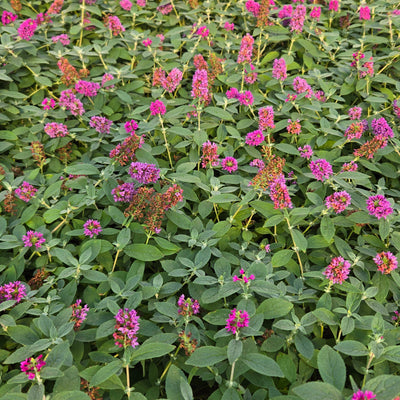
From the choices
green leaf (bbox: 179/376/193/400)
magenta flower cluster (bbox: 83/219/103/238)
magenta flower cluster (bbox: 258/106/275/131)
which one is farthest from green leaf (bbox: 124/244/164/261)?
magenta flower cluster (bbox: 258/106/275/131)

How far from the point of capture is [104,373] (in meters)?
1.63

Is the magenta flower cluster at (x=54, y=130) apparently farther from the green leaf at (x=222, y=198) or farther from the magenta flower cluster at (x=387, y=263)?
the magenta flower cluster at (x=387, y=263)

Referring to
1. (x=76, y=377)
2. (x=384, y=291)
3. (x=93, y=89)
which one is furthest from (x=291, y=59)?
(x=76, y=377)

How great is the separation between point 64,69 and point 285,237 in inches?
96.7

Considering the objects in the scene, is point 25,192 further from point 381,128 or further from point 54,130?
point 381,128

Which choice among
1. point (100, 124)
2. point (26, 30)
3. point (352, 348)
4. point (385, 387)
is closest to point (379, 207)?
Result: point (352, 348)

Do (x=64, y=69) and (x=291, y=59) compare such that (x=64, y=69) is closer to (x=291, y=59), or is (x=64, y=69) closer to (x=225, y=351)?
(x=291, y=59)

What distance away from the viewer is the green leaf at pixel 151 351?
1695 mm

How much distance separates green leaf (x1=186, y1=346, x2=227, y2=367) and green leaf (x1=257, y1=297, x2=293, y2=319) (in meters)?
0.32

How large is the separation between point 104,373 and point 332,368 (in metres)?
1.01

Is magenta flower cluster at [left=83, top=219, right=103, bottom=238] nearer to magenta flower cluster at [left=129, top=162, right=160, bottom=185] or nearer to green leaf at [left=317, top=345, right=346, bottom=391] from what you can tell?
magenta flower cluster at [left=129, top=162, right=160, bottom=185]

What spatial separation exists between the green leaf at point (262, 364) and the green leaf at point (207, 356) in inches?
4.0

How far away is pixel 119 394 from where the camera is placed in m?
1.75

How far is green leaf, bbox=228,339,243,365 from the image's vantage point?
1.63m
